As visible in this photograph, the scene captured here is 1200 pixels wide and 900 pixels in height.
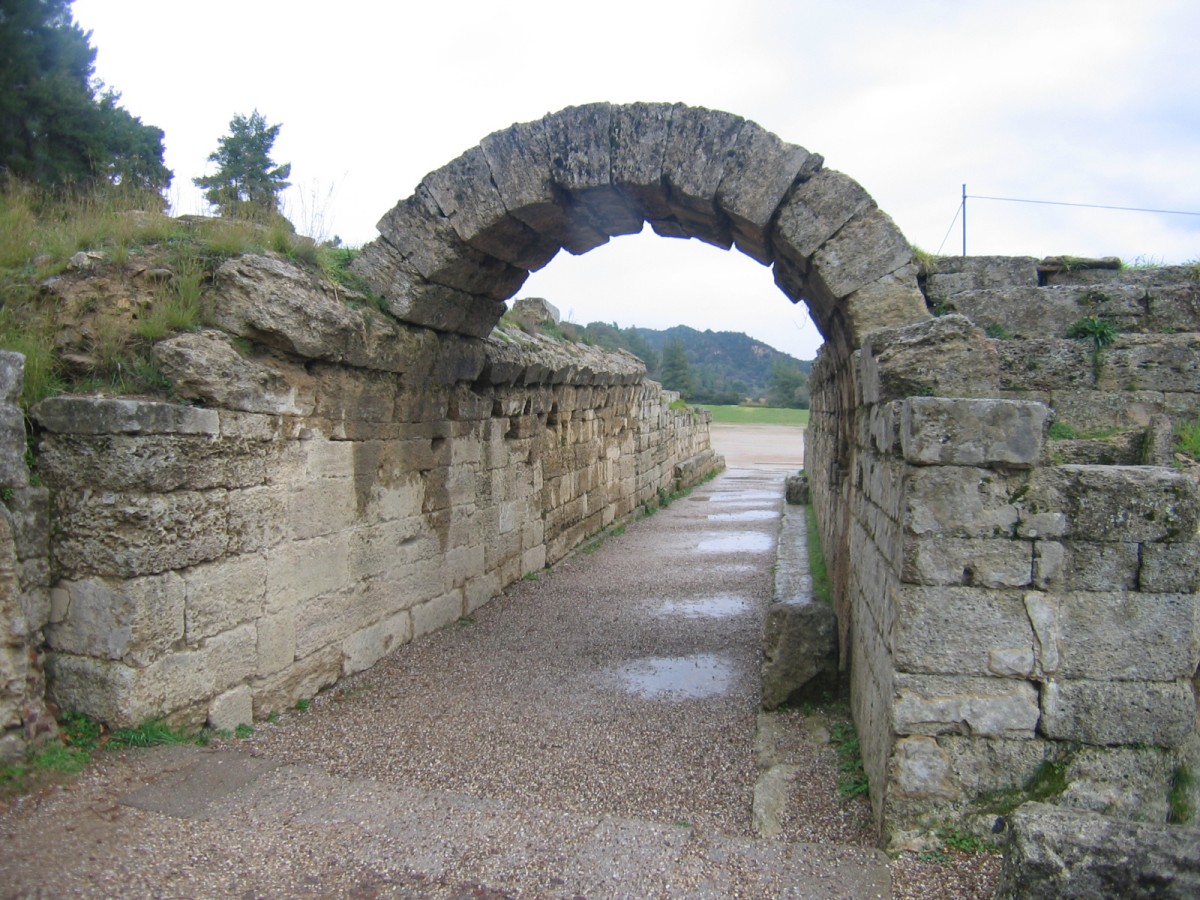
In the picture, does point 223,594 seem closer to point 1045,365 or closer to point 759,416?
point 1045,365

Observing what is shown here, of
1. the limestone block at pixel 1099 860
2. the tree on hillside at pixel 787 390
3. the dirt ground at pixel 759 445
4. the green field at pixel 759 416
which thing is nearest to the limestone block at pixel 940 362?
the limestone block at pixel 1099 860

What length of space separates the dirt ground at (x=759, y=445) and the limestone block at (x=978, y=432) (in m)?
22.2

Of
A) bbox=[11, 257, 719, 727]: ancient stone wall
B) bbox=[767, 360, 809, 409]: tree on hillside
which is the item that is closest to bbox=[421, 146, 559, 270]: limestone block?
bbox=[11, 257, 719, 727]: ancient stone wall

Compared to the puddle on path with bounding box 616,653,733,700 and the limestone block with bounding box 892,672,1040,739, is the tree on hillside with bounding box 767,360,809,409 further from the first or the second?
the limestone block with bounding box 892,672,1040,739

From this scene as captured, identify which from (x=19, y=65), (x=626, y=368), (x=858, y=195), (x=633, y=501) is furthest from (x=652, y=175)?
(x=19, y=65)

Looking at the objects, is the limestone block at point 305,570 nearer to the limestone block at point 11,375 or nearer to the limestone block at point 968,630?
the limestone block at point 11,375

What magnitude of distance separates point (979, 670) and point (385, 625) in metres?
4.31

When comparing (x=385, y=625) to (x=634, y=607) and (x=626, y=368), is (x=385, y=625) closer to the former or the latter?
(x=634, y=607)

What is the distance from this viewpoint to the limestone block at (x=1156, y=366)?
4809 mm

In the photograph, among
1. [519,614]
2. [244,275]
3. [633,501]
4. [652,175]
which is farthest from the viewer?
[633,501]

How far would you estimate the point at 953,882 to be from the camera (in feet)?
10.9

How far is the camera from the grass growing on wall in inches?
1906

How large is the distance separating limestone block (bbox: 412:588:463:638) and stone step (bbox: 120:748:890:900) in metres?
2.53

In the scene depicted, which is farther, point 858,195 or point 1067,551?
point 858,195
